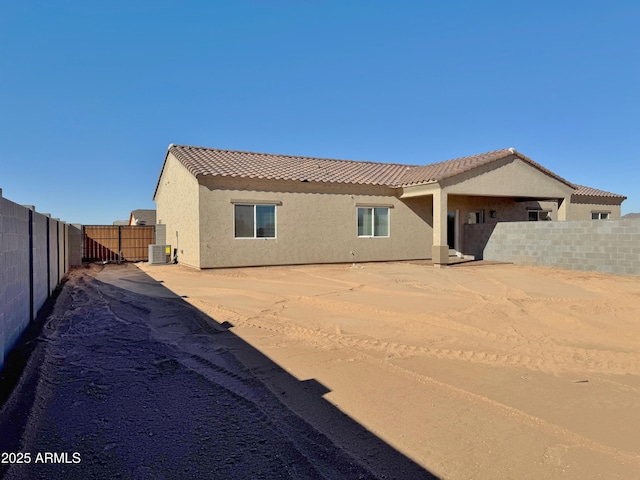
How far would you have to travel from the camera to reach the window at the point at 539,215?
76.3ft

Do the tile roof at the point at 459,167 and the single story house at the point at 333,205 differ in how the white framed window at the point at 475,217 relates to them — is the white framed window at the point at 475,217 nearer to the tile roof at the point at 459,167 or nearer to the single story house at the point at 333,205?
the single story house at the point at 333,205

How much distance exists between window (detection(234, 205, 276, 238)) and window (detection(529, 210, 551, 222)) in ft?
48.1

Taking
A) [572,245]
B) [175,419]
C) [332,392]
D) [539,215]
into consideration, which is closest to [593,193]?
[539,215]

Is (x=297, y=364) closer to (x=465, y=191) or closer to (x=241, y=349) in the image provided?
(x=241, y=349)

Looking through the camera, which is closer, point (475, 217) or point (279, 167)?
point (279, 167)

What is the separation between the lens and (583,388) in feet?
14.4

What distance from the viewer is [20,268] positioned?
6207 millimetres

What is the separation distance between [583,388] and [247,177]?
13666 millimetres

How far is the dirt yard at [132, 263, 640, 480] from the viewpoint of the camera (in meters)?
3.20

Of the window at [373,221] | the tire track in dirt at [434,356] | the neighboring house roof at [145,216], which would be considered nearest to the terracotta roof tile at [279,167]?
the window at [373,221]

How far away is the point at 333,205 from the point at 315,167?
273 centimetres

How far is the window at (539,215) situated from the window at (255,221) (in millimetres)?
14646

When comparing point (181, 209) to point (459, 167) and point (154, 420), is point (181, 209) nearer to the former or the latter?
point (459, 167)

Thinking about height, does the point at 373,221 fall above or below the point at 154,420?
above
